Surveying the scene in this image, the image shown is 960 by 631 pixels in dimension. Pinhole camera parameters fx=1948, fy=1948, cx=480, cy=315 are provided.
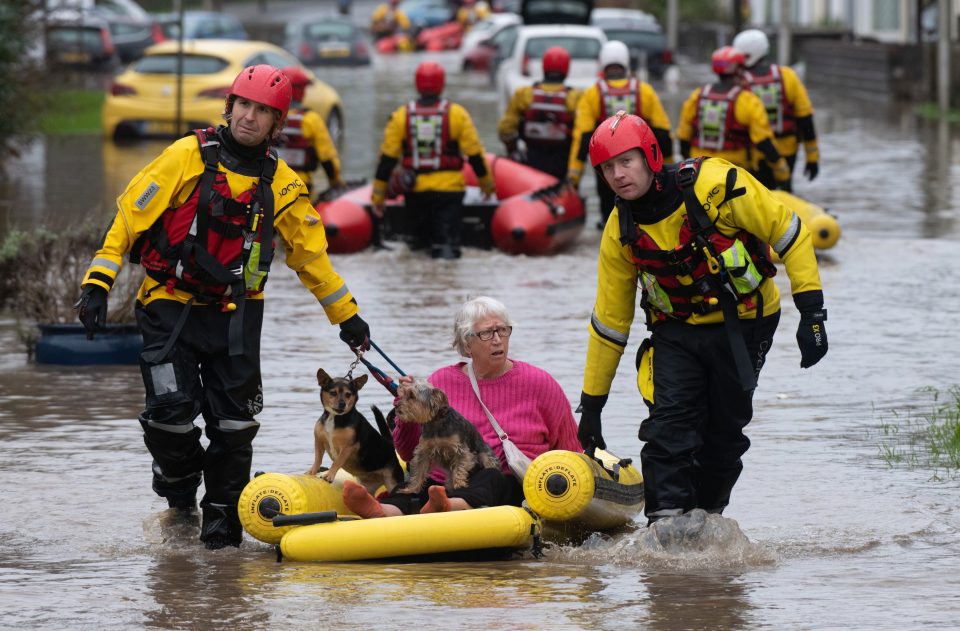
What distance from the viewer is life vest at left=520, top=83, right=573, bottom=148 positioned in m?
17.1

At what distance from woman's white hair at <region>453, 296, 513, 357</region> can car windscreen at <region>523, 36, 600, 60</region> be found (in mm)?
20165

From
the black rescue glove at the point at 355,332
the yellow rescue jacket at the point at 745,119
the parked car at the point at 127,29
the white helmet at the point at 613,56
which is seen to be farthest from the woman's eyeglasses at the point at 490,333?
the parked car at the point at 127,29

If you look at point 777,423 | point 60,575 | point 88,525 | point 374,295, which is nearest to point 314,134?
point 374,295

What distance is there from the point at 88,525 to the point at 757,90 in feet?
30.4

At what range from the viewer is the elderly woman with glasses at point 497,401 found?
7.32 meters

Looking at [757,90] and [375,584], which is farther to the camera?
[757,90]

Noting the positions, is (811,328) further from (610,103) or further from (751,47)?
(610,103)

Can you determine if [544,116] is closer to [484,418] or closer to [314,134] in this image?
[314,134]

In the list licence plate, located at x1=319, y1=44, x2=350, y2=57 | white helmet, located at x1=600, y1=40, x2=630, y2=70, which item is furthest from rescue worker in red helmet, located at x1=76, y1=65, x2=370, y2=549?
licence plate, located at x1=319, y1=44, x2=350, y2=57

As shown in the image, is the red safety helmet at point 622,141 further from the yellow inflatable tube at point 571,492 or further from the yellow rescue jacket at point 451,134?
the yellow rescue jacket at point 451,134

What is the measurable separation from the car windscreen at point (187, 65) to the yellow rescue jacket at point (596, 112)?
10.1 m

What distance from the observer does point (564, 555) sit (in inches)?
277

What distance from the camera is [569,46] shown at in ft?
90.8

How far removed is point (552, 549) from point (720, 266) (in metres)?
1.25
